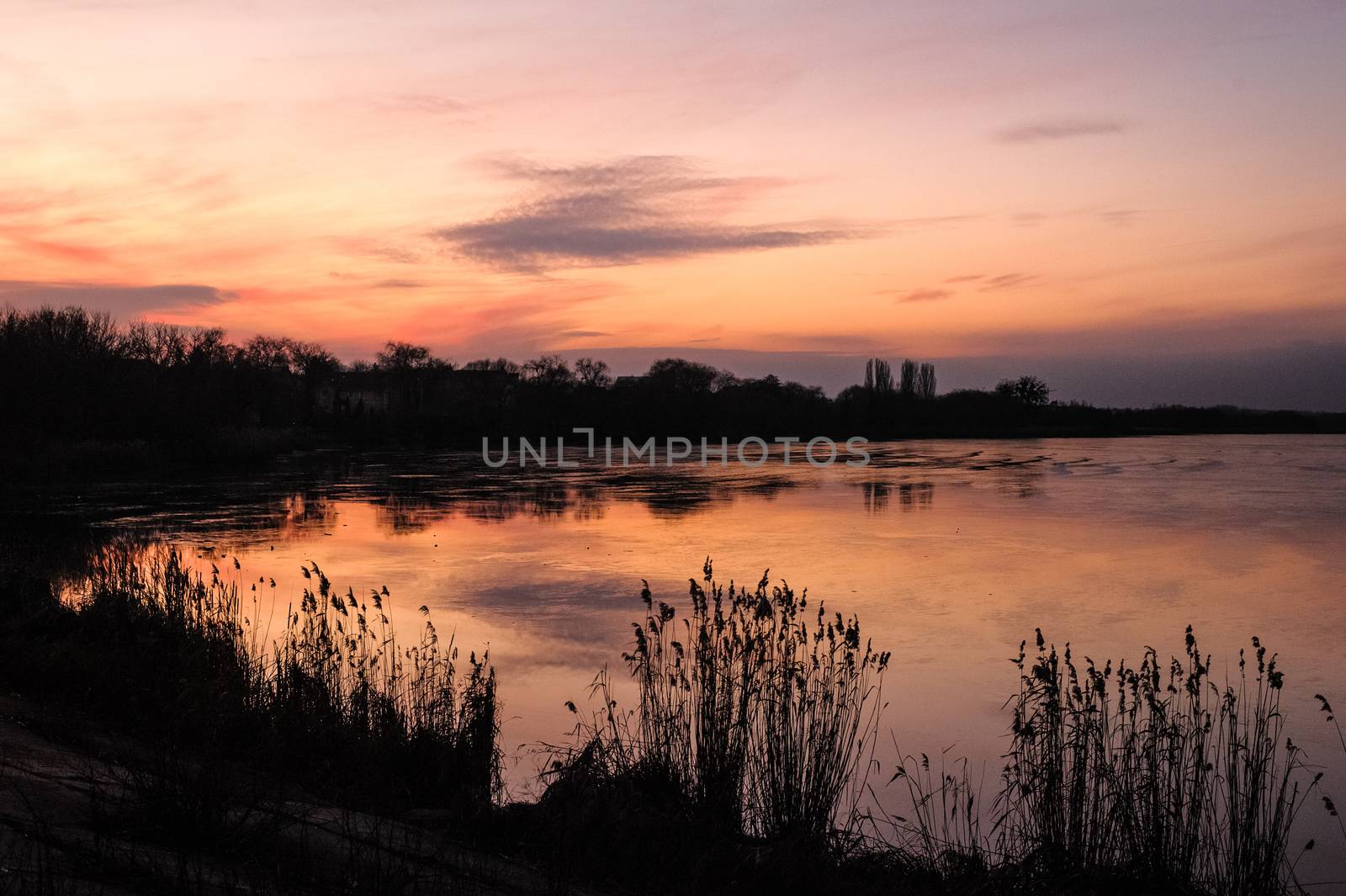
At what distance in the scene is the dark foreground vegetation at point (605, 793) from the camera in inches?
188

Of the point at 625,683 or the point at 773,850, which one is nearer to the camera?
the point at 773,850

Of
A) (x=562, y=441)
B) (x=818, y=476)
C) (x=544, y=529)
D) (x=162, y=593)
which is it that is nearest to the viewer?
(x=162, y=593)

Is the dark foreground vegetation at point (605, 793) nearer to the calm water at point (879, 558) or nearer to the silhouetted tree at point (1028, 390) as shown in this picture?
the calm water at point (879, 558)

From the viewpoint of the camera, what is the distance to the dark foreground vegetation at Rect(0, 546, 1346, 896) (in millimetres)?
4781

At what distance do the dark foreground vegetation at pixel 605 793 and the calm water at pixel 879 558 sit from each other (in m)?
0.90

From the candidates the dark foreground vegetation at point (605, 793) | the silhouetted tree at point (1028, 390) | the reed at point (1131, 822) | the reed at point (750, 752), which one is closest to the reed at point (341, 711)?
the dark foreground vegetation at point (605, 793)

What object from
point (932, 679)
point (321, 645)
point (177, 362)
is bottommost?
point (932, 679)

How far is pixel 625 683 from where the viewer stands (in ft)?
32.6

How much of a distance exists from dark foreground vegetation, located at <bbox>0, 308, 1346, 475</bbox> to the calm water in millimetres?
12565

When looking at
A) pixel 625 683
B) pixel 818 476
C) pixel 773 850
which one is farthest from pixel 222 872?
pixel 818 476

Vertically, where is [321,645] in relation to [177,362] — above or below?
below

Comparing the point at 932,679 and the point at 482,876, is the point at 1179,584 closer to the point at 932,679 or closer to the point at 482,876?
the point at 932,679

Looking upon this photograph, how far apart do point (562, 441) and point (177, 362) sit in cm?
2791

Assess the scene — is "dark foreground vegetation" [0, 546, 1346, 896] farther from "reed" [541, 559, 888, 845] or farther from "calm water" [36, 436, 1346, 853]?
"calm water" [36, 436, 1346, 853]
